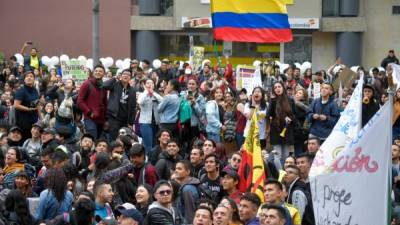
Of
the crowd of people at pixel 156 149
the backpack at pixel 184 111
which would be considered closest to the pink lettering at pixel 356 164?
the crowd of people at pixel 156 149

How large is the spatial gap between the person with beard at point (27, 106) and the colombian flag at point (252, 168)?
16.1 ft

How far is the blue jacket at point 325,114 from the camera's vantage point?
56.3 ft

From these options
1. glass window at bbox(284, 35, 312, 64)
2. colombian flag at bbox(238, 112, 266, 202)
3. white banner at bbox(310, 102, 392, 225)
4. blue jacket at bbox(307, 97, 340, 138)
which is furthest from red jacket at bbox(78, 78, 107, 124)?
glass window at bbox(284, 35, 312, 64)

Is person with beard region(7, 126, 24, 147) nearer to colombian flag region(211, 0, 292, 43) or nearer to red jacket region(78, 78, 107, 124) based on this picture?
red jacket region(78, 78, 107, 124)

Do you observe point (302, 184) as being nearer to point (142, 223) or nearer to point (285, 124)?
point (142, 223)

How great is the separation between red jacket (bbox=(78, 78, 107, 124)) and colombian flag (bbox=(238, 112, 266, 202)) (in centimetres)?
410

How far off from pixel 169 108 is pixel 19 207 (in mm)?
6485

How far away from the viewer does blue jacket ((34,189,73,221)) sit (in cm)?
1120

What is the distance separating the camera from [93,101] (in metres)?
17.0

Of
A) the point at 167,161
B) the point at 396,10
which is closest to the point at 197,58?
the point at 167,161

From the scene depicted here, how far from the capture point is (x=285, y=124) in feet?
55.1

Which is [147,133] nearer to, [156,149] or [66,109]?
[66,109]

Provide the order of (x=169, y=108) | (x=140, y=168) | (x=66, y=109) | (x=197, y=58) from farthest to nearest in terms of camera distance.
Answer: (x=197, y=58) < (x=169, y=108) < (x=66, y=109) < (x=140, y=168)

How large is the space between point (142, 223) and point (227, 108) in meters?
8.32
